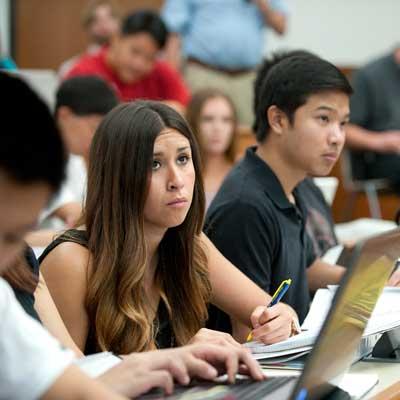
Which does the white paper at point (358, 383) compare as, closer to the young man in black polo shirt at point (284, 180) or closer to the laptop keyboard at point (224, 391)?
the laptop keyboard at point (224, 391)

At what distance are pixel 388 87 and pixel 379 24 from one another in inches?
68.3

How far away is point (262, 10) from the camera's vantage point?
5254 millimetres

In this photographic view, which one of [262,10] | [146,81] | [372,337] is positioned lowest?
[372,337]

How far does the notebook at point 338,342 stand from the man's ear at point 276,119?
1038 millimetres

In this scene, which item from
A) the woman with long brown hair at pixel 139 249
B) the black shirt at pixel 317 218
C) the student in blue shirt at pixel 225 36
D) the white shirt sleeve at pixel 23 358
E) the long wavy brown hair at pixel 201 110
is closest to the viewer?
the white shirt sleeve at pixel 23 358

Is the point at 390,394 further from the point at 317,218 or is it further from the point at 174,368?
the point at 317,218

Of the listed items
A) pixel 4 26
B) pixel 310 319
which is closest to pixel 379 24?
pixel 4 26

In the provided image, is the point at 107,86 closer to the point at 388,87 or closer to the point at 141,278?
the point at 141,278

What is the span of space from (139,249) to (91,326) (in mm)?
178

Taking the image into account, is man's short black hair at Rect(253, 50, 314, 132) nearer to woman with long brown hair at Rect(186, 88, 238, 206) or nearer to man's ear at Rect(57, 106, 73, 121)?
man's ear at Rect(57, 106, 73, 121)

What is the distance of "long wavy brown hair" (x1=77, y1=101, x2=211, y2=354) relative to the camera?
1.76 meters

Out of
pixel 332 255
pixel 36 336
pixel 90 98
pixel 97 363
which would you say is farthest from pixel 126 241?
pixel 90 98

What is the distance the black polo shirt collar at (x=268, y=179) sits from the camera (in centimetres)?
238

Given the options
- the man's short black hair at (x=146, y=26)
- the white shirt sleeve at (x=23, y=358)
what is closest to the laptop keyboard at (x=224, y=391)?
the white shirt sleeve at (x=23, y=358)
